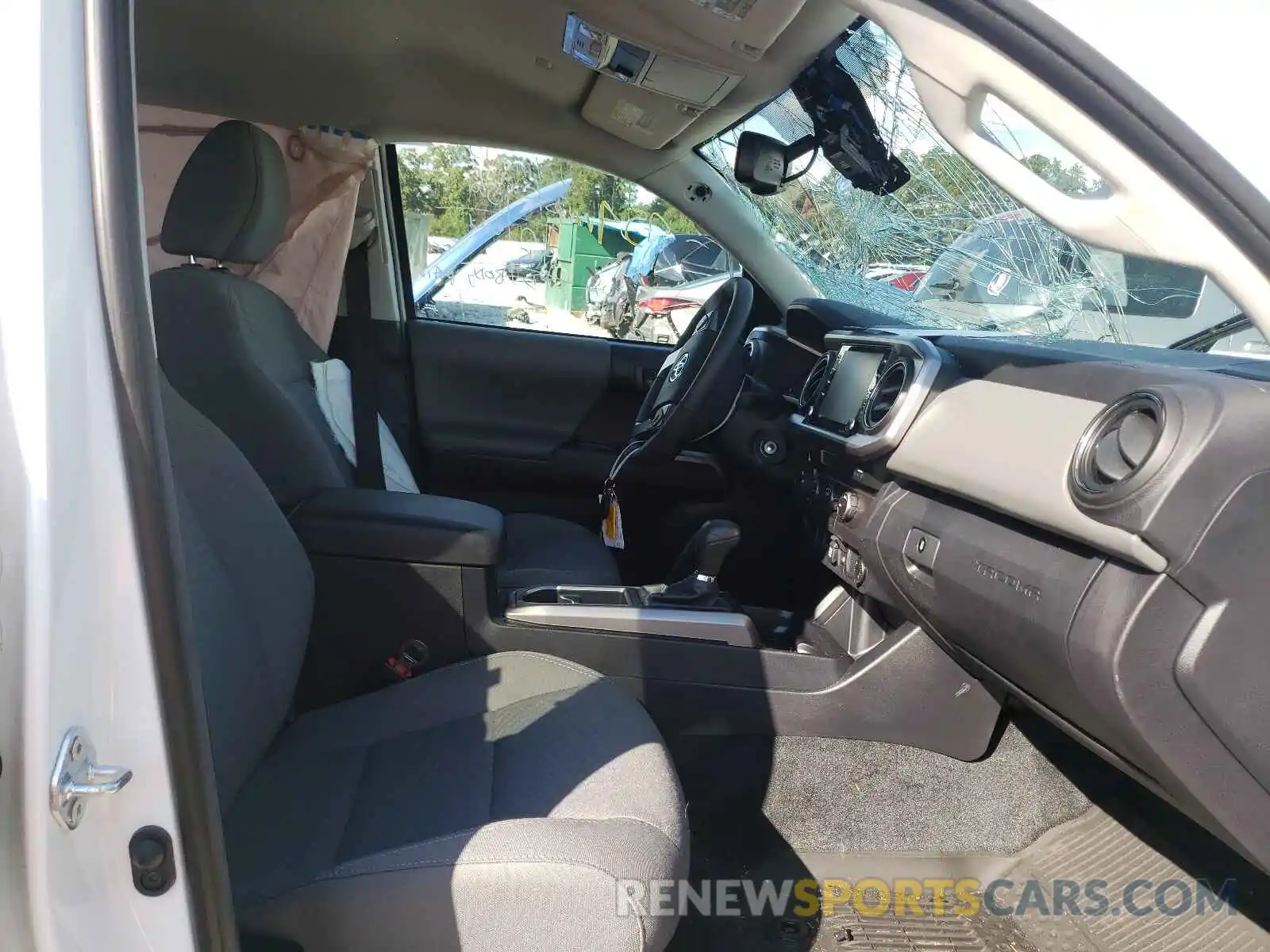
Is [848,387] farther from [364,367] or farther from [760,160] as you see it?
[364,367]

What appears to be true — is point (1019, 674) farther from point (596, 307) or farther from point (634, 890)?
point (596, 307)

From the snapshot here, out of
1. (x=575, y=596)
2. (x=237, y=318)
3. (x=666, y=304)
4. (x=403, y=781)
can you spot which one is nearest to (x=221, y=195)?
(x=237, y=318)

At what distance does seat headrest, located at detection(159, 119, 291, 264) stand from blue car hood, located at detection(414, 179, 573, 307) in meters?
0.99

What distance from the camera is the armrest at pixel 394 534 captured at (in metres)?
1.55

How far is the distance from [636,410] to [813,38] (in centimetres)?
127

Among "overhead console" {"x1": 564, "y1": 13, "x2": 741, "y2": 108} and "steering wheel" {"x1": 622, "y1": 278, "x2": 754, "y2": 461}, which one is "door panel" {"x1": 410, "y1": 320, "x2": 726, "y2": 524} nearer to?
"steering wheel" {"x1": 622, "y1": 278, "x2": 754, "y2": 461}

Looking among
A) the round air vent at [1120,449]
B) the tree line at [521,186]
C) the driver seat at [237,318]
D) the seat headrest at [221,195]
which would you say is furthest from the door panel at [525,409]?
the round air vent at [1120,449]

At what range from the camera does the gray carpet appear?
170 cm

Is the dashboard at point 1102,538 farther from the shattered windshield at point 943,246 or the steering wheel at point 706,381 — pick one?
the steering wheel at point 706,381

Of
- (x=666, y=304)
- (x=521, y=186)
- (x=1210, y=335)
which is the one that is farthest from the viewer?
(x=666, y=304)

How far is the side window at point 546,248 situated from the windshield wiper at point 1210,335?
52.5 inches

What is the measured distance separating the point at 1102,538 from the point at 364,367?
77.8 inches

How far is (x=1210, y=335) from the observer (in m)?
1.35

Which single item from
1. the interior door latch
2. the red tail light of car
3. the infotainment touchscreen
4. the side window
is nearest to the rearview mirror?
the side window
